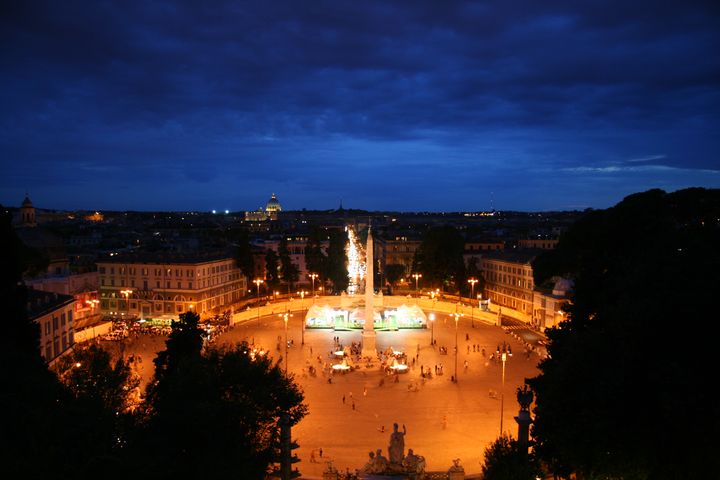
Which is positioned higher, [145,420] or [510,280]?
[145,420]

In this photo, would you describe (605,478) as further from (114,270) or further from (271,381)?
(114,270)

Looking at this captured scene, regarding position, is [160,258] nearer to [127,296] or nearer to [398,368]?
[127,296]

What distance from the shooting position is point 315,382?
33.8 m

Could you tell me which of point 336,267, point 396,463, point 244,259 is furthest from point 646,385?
point 336,267

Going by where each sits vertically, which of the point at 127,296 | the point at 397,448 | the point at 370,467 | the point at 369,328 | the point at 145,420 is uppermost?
the point at 145,420

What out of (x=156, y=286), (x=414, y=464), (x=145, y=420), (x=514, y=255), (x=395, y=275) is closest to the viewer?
(x=145, y=420)

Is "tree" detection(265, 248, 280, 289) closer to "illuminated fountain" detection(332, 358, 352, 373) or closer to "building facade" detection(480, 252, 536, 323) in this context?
"building facade" detection(480, 252, 536, 323)

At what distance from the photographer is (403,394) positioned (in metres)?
31.6

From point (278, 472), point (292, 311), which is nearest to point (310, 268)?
point (292, 311)

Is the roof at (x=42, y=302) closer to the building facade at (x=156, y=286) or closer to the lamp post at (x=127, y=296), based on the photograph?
the lamp post at (x=127, y=296)

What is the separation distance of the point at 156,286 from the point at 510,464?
48.2 metres

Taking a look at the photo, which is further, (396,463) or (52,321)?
(52,321)

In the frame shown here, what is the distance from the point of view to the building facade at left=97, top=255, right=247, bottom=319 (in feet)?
185

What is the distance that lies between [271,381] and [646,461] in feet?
34.0
